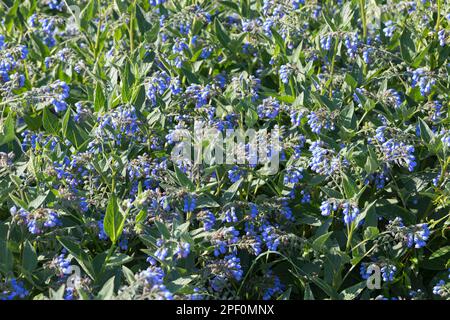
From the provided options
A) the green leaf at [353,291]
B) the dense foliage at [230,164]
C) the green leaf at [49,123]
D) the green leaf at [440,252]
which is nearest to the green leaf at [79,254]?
the dense foliage at [230,164]

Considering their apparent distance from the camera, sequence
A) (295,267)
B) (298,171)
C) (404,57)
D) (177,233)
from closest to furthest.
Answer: (177,233), (295,267), (298,171), (404,57)

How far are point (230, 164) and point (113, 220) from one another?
78 centimetres

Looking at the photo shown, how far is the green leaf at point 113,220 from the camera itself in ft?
13.7

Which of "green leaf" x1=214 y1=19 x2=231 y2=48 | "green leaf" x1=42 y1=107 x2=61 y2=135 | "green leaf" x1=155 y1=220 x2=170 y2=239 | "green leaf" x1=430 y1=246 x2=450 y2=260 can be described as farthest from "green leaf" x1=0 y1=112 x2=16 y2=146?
"green leaf" x1=430 y1=246 x2=450 y2=260

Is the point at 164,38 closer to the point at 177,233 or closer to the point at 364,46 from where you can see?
the point at 364,46

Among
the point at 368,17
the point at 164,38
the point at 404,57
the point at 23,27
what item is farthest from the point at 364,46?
the point at 23,27

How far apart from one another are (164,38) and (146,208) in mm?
2067

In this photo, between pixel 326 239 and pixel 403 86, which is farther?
pixel 403 86

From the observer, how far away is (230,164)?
4.68 metres

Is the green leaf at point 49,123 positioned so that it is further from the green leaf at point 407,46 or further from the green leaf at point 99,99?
the green leaf at point 407,46

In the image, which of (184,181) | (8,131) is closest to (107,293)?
(184,181)

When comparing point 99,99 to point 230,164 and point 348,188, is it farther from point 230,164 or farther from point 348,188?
point 348,188

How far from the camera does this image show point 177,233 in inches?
163

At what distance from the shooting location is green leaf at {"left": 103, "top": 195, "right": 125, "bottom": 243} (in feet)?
13.7
